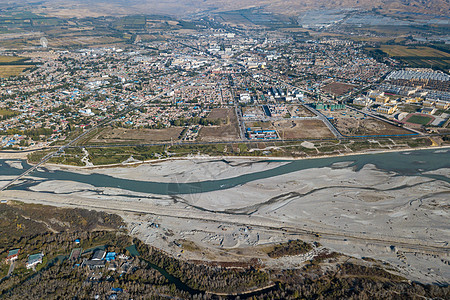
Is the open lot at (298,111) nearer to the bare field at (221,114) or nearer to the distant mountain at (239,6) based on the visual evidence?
the bare field at (221,114)

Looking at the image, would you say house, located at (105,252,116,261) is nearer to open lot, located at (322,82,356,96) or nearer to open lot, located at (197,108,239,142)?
open lot, located at (197,108,239,142)

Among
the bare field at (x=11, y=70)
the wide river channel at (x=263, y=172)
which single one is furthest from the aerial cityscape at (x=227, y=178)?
the bare field at (x=11, y=70)

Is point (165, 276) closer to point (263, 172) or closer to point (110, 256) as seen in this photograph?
point (110, 256)

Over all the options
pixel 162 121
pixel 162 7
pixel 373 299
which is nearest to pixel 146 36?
pixel 162 121

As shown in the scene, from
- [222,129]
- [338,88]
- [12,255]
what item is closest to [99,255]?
[12,255]

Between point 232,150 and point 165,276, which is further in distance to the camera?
point 232,150

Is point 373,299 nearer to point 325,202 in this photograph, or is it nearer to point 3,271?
point 325,202
